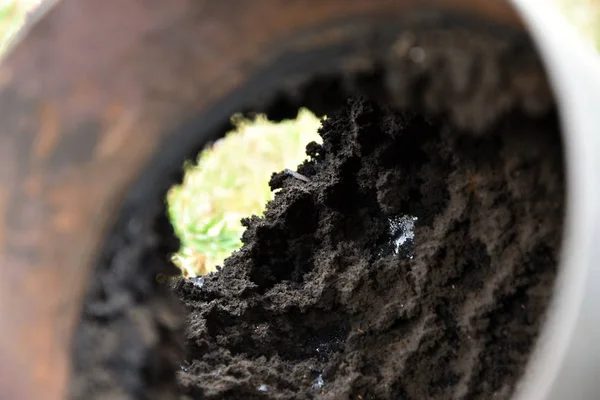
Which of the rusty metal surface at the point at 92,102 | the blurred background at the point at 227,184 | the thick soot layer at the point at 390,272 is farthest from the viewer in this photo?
the blurred background at the point at 227,184

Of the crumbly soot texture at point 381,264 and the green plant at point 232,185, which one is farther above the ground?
the green plant at point 232,185

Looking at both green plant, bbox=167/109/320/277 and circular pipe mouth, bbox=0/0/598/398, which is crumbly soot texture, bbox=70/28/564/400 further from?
green plant, bbox=167/109/320/277

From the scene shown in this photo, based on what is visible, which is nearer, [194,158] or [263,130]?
[194,158]

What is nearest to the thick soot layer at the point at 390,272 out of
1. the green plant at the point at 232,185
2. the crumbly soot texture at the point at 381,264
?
the crumbly soot texture at the point at 381,264

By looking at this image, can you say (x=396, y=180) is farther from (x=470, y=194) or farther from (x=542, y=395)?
(x=542, y=395)

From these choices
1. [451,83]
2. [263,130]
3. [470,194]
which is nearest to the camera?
[451,83]

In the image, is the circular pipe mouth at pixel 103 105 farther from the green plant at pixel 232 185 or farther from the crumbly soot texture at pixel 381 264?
the green plant at pixel 232 185

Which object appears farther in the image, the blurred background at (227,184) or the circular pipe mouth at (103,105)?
the blurred background at (227,184)

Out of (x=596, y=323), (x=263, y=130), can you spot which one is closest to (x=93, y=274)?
(x=596, y=323)

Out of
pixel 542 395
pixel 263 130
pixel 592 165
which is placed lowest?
pixel 542 395
